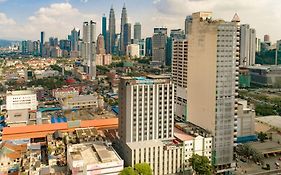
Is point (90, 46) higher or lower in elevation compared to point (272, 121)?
higher

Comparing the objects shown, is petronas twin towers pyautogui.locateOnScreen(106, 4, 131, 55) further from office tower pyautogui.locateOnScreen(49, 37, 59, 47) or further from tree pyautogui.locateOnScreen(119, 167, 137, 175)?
tree pyautogui.locateOnScreen(119, 167, 137, 175)

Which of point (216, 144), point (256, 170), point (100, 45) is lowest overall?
point (256, 170)

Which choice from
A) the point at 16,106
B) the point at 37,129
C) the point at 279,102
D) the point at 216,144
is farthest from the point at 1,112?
the point at 279,102

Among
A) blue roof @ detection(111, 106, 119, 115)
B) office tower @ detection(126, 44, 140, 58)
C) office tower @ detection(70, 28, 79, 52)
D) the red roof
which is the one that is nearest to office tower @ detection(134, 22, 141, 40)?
office tower @ detection(126, 44, 140, 58)

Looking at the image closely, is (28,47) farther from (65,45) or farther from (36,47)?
(65,45)

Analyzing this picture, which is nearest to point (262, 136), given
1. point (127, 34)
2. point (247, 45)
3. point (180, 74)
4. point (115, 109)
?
point (180, 74)

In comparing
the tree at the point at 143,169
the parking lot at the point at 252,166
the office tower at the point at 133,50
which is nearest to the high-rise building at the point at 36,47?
the office tower at the point at 133,50

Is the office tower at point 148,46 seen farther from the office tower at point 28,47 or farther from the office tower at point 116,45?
the office tower at point 28,47

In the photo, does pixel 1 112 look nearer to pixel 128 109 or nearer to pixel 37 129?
pixel 37 129
